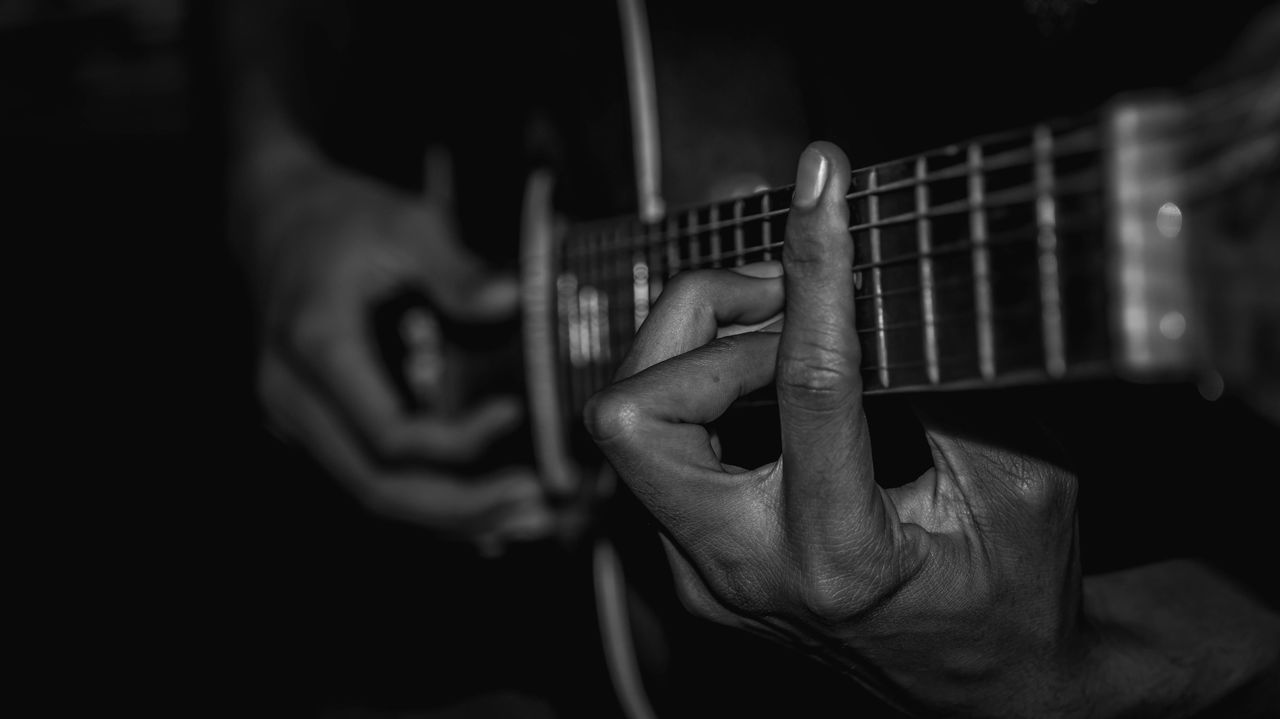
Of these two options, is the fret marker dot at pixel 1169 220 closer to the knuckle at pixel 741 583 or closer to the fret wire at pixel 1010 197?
the fret wire at pixel 1010 197

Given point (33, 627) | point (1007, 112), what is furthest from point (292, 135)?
point (1007, 112)

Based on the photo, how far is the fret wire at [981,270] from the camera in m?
0.50

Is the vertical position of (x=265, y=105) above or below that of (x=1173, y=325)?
above

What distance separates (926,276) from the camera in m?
0.54

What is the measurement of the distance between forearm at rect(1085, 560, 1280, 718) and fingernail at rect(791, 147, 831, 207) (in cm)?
50

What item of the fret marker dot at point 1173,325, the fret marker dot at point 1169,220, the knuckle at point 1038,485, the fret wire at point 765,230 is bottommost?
the knuckle at point 1038,485

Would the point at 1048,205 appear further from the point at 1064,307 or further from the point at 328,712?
the point at 328,712

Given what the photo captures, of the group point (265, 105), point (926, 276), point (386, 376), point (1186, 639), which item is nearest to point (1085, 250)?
point (926, 276)

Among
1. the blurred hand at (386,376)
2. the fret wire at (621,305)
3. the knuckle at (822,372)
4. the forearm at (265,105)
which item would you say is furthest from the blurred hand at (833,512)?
the forearm at (265,105)

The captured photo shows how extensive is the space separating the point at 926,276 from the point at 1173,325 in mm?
145

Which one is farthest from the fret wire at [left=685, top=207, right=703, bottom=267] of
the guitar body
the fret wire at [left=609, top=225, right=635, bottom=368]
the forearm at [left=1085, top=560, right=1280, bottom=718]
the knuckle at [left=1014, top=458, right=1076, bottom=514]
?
the forearm at [left=1085, top=560, right=1280, bottom=718]

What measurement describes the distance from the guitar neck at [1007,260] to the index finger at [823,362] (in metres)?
0.04

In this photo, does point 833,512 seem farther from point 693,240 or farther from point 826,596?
point 693,240

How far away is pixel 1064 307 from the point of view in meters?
0.46
